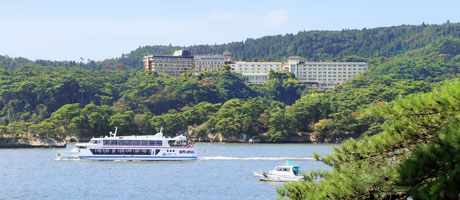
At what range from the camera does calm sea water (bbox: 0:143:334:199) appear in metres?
41.5

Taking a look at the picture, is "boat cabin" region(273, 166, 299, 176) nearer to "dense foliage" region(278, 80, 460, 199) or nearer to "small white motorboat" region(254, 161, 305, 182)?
"small white motorboat" region(254, 161, 305, 182)

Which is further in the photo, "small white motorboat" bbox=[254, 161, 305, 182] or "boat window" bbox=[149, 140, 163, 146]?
"boat window" bbox=[149, 140, 163, 146]

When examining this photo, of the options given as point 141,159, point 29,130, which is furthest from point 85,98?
point 141,159

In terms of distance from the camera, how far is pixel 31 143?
9788 cm

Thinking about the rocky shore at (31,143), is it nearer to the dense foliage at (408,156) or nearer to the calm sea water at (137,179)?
the calm sea water at (137,179)

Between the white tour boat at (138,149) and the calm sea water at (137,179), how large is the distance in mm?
1095

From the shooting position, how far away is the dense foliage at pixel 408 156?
465 inches

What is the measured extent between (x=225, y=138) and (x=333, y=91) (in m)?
46.8

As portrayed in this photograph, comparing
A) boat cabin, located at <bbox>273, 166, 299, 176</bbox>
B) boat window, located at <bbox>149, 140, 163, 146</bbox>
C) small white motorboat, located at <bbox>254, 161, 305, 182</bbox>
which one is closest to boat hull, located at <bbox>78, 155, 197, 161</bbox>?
boat window, located at <bbox>149, 140, 163, 146</bbox>

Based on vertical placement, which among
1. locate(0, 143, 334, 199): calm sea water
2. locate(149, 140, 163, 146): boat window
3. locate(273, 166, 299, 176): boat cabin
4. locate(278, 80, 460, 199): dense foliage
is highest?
locate(278, 80, 460, 199): dense foliage

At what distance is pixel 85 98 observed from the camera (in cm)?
14412

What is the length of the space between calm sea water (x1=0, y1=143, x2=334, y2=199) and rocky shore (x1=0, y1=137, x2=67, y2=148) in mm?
27886

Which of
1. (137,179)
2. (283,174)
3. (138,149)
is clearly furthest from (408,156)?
(138,149)

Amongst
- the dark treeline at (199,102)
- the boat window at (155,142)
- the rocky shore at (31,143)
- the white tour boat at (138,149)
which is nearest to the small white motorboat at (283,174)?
the white tour boat at (138,149)
